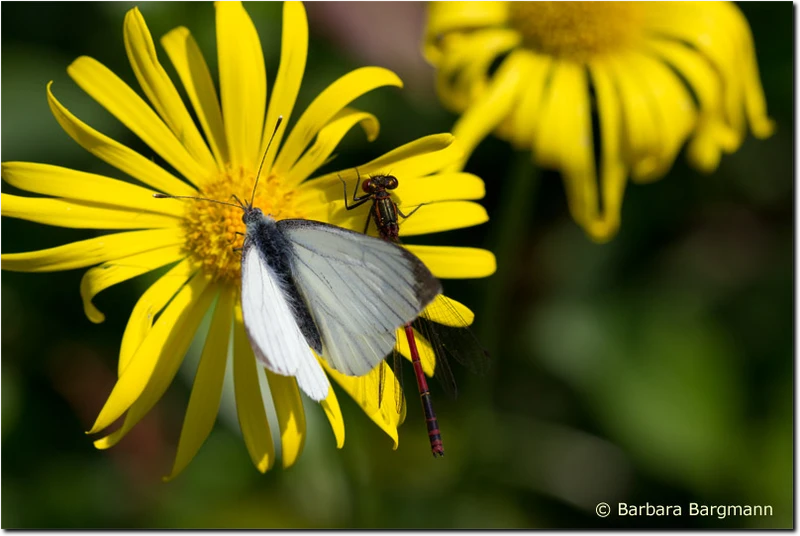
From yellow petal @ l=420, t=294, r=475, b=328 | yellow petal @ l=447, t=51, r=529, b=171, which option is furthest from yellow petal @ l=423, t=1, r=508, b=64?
yellow petal @ l=420, t=294, r=475, b=328

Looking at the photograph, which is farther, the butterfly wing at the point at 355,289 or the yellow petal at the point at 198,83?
the yellow petal at the point at 198,83

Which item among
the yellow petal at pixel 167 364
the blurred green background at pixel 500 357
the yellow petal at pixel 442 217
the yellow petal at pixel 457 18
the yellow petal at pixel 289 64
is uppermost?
the yellow petal at pixel 289 64

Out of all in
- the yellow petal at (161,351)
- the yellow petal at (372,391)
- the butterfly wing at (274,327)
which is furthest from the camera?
the yellow petal at (372,391)

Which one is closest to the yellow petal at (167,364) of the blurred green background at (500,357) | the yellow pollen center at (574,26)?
the blurred green background at (500,357)

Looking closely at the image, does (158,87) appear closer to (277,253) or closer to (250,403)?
(277,253)

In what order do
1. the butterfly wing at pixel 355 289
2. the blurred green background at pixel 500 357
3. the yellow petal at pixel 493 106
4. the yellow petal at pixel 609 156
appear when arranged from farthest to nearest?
the blurred green background at pixel 500 357
the yellow petal at pixel 609 156
the yellow petal at pixel 493 106
the butterfly wing at pixel 355 289

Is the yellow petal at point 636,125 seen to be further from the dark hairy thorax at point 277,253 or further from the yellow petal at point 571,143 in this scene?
the dark hairy thorax at point 277,253
